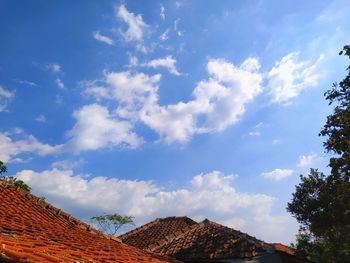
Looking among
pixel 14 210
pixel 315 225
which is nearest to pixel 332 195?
pixel 315 225

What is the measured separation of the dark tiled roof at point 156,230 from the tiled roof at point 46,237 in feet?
34.7

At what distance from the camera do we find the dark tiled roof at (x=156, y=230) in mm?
20567

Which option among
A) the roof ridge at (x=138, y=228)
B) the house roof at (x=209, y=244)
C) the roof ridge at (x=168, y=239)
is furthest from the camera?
the roof ridge at (x=138, y=228)

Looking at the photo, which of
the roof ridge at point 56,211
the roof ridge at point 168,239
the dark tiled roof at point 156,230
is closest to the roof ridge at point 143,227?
the dark tiled roof at point 156,230

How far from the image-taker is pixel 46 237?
651 centimetres

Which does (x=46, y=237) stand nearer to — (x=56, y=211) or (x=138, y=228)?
(x=56, y=211)

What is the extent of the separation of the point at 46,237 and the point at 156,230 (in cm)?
1653

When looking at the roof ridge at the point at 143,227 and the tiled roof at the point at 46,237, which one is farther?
the roof ridge at the point at 143,227

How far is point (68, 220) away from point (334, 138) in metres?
12.9

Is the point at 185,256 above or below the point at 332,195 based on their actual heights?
below

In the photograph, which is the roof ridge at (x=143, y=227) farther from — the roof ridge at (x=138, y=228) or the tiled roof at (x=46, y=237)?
the tiled roof at (x=46, y=237)

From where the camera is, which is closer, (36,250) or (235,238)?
(36,250)

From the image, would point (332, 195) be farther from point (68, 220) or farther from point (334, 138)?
point (68, 220)

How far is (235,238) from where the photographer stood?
51.8 feet
